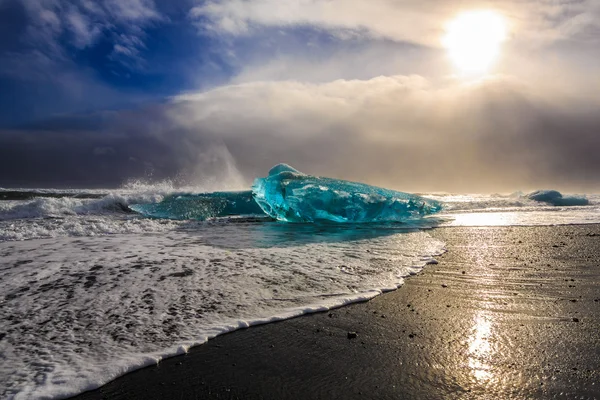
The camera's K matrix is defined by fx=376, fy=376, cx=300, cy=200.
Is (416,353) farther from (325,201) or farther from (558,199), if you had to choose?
(558,199)

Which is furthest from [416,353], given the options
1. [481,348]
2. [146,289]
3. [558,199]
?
[558,199]

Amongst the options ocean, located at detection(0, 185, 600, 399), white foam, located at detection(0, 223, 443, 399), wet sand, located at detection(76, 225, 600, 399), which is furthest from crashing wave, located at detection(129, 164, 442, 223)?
wet sand, located at detection(76, 225, 600, 399)

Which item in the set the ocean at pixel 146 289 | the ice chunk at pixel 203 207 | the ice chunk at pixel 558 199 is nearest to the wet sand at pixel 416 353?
the ocean at pixel 146 289

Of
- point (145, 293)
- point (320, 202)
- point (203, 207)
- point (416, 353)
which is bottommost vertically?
point (416, 353)

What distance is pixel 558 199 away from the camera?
21516mm

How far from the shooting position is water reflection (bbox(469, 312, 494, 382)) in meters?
2.25

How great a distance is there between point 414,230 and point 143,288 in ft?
24.3

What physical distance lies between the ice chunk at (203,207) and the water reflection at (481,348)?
11132 millimetres

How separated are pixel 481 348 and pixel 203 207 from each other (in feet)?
46.4

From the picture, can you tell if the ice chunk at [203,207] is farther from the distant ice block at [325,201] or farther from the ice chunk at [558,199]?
the ice chunk at [558,199]

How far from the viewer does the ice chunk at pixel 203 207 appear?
545 inches

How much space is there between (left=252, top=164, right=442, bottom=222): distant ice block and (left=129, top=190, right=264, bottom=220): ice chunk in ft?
9.31

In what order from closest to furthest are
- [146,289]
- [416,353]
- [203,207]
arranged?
[416,353], [146,289], [203,207]

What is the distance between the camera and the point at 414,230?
385 inches
